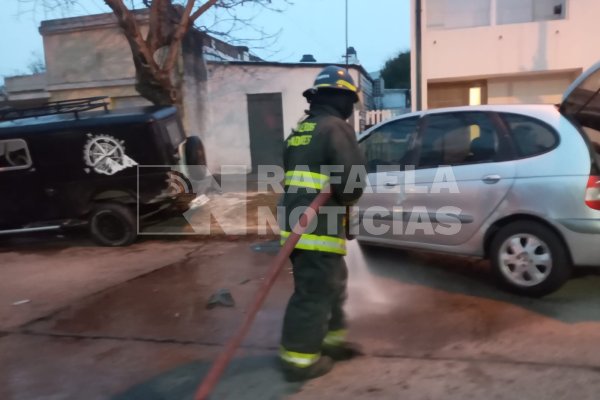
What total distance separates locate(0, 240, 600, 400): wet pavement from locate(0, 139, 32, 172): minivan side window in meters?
2.76

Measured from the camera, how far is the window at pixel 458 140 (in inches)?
194

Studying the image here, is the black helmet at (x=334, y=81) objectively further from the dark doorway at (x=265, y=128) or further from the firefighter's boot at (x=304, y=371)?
the dark doorway at (x=265, y=128)

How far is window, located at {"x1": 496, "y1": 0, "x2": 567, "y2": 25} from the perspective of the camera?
1173cm

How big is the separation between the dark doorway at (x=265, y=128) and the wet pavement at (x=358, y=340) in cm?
814

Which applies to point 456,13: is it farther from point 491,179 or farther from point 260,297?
point 260,297

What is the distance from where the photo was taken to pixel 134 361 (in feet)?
12.8

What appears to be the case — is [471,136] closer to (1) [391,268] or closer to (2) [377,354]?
(1) [391,268]


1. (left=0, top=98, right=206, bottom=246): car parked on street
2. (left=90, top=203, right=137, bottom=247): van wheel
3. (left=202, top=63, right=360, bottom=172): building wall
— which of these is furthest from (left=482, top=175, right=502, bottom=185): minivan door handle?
(left=202, top=63, right=360, bottom=172): building wall

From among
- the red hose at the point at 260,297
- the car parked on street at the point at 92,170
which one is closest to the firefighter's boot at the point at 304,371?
the red hose at the point at 260,297

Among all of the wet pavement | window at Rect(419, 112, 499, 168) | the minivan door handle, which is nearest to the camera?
the wet pavement

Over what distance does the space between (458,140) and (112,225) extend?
16.9ft

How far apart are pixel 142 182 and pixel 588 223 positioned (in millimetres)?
5639

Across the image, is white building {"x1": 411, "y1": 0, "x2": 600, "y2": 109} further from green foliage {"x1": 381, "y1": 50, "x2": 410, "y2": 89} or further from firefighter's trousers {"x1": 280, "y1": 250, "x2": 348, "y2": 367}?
green foliage {"x1": 381, "y1": 50, "x2": 410, "y2": 89}

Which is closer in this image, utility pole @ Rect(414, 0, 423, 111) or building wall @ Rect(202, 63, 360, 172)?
utility pole @ Rect(414, 0, 423, 111)
